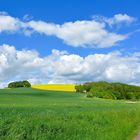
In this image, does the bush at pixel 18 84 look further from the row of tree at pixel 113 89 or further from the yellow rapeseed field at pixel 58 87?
the row of tree at pixel 113 89

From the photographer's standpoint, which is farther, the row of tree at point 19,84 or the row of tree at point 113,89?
the row of tree at point 19,84

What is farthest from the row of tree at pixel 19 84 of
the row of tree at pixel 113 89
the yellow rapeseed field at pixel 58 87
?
the row of tree at pixel 113 89

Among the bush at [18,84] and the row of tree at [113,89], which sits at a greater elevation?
the bush at [18,84]

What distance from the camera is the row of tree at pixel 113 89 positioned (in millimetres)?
106900

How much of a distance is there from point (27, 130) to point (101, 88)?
296 feet

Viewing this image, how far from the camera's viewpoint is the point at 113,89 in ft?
Answer: 366

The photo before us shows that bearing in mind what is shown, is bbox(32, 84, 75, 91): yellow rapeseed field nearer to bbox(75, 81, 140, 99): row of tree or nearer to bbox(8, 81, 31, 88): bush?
bbox(8, 81, 31, 88): bush

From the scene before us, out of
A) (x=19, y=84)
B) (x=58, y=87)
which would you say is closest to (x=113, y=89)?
(x=58, y=87)

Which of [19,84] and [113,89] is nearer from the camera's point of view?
[113,89]

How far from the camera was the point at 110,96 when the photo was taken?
106 m

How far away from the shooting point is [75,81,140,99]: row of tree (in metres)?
107

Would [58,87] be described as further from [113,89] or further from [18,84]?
[113,89]

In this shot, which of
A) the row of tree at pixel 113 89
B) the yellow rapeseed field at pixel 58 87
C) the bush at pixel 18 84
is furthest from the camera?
the yellow rapeseed field at pixel 58 87

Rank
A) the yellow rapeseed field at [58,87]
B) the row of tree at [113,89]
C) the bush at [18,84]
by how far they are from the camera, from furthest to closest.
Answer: the yellow rapeseed field at [58,87] → the bush at [18,84] → the row of tree at [113,89]
